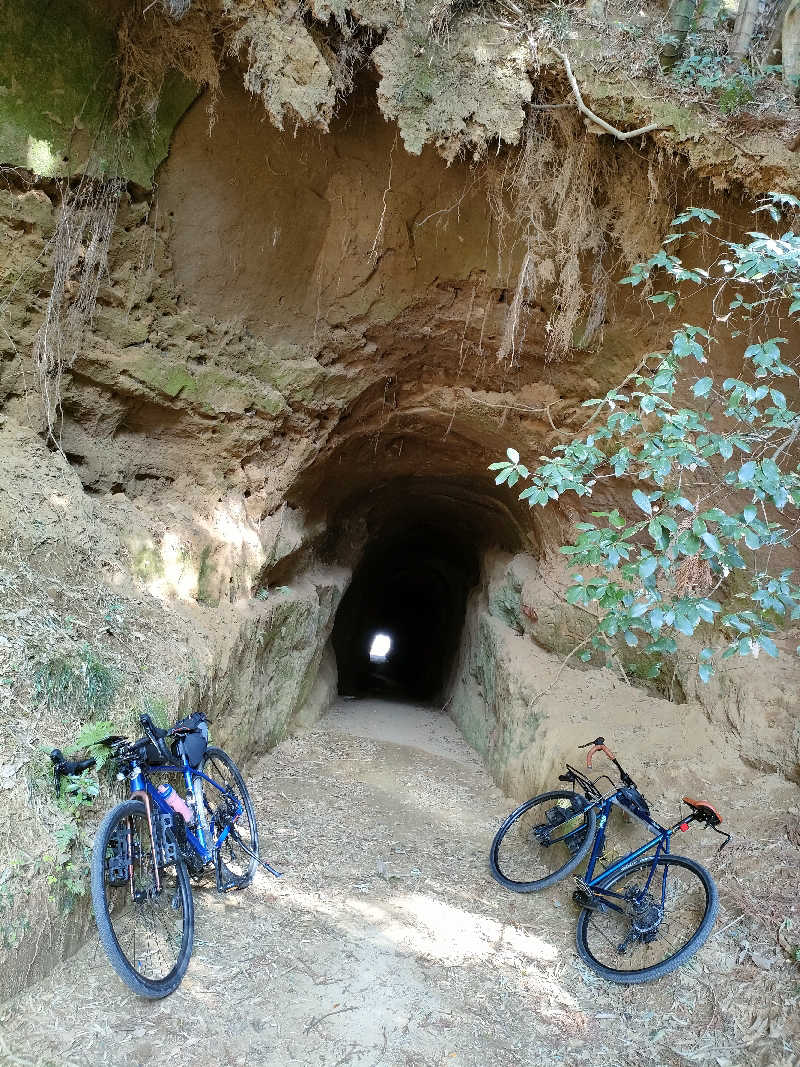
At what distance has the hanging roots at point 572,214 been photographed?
5637 mm

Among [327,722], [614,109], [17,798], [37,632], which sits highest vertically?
[614,109]

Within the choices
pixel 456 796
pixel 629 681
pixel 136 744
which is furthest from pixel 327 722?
pixel 136 744

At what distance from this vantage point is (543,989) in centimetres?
Answer: 383

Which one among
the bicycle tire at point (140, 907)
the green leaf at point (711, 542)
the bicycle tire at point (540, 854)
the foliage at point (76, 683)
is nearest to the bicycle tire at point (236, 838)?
the bicycle tire at point (140, 907)

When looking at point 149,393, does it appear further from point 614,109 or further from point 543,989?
point 543,989

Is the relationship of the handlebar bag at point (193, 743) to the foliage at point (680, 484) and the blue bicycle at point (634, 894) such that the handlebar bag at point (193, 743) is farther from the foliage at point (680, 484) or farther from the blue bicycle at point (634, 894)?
the blue bicycle at point (634, 894)

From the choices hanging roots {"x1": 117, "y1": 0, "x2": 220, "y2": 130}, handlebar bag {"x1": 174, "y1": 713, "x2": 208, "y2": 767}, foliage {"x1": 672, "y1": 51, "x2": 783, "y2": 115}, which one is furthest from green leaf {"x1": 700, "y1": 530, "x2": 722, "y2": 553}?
hanging roots {"x1": 117, "y1": 0, "x2": 220, "y2": 130}

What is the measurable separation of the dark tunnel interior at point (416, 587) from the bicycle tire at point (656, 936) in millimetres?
6110

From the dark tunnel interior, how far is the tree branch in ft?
18.4

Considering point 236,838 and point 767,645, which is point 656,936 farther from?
point 236,838

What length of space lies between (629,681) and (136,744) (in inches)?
201

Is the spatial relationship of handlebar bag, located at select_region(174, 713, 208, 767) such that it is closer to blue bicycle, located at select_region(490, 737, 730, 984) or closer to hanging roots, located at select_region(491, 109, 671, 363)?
blue bicycle, located at select_region(490, 737, 730, 984)

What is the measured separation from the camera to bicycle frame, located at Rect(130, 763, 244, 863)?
3547 millimetres

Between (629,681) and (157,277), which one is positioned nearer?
(157,277)
